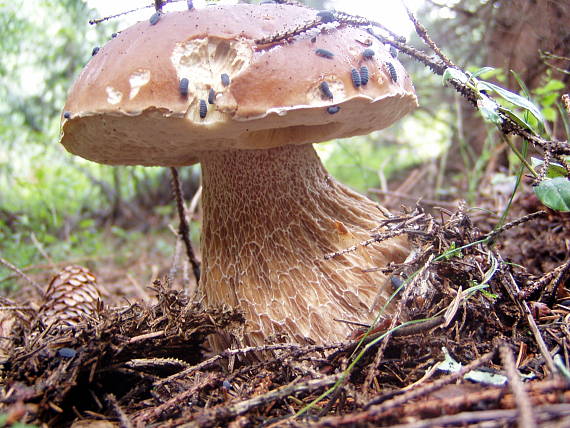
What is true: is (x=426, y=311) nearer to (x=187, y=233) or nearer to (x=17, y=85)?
(x=187, y=233)

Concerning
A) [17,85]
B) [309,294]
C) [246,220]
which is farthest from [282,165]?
[17,85]

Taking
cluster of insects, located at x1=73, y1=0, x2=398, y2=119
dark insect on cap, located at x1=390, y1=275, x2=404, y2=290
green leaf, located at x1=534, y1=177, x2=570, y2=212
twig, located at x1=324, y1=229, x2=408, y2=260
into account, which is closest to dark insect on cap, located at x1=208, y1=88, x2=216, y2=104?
cluster of insects, located at x1=73, y1=0, x2=398, y2=119

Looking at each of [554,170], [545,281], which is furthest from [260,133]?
[545,281]

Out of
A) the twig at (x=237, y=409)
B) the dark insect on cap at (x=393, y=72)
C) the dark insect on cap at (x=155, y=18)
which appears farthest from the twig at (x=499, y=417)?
the dark insect on cap at (x=155, y=18)

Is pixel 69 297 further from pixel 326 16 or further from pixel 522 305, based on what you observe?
pixel 522 305

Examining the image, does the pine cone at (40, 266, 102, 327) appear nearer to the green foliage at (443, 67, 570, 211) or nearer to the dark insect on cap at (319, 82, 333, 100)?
the dark insect on cap at (319, 82, 333, 100)

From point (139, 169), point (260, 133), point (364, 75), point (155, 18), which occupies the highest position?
point (155, 18)

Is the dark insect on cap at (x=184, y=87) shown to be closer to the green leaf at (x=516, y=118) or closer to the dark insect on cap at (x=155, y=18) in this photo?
the dark insect on cap at (x=155, y=18)
